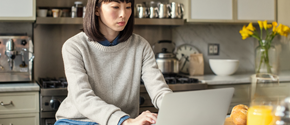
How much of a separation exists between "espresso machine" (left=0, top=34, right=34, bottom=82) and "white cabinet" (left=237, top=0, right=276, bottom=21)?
6.15 feet

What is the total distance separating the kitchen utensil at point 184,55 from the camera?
112 inches

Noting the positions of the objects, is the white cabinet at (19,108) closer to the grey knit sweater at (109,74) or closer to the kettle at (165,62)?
the grey knit sweater at (109,74)

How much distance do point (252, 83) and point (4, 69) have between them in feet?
6.66

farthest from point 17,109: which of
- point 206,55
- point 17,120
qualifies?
point 206,55

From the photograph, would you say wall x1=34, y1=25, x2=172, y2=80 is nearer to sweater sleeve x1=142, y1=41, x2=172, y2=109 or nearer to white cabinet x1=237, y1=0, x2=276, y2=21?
sweater sleeve x1=142, y1=41, x2=172, y2=109

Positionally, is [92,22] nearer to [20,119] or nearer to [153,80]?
[153,80]

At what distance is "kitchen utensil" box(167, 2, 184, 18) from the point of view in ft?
8.30

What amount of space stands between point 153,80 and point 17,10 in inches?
53.7

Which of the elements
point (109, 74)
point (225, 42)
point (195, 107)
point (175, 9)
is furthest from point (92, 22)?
point (225, 42)

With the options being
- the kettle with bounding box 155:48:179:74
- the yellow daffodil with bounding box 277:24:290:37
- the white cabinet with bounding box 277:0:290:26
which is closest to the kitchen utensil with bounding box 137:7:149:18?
the kettle with bounding box 155:48:179:74

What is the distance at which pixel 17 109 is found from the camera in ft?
6.51

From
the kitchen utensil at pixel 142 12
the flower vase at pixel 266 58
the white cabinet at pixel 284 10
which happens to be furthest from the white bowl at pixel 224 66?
the kitchen utensil at pixel 142 12

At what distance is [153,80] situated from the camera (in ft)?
4.41

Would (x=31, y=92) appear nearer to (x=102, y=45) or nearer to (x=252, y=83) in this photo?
(x=102, y=45)
